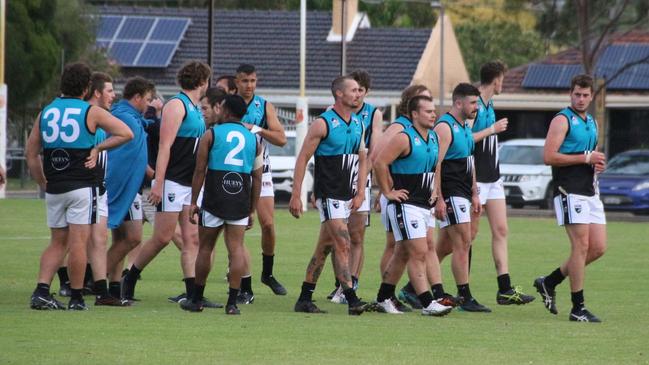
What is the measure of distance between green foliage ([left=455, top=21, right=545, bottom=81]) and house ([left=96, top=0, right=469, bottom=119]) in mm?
18399

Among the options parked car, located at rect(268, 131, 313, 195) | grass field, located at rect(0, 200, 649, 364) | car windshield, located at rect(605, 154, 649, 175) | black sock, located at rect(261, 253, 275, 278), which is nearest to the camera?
grass field, located at rect(0, 200, 649, 364)

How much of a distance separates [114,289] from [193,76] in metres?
2.18

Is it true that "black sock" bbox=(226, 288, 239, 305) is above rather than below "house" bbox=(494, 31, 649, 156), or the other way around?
above

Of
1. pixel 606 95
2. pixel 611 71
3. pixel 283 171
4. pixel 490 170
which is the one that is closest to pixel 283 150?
pixel 283 171

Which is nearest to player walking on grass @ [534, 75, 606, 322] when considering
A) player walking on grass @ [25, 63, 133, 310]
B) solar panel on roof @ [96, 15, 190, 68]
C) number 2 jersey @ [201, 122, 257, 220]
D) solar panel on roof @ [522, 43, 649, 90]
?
number 2 jersey @ [201, 122, 257, 220]

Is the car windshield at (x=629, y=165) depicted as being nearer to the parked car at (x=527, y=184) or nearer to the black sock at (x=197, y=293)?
the parked car at (x=527, y=184)

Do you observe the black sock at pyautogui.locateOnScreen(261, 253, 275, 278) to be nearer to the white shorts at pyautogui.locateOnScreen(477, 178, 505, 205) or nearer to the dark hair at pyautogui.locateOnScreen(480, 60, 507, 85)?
the white shorts at pyautogui.locateOnScreen(477, 178, 505, 205)

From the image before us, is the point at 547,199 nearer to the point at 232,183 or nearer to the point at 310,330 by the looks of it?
the point at 232,183

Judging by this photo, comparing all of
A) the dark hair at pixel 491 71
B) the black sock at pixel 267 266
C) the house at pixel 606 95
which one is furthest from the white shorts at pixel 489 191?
the house at pixel 606 95

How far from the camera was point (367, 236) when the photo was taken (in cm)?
2567

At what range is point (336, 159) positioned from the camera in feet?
45.9

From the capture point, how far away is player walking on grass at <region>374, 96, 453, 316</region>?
13336 millimetres

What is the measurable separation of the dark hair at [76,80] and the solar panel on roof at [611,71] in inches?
1585

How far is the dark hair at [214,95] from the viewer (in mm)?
13289
